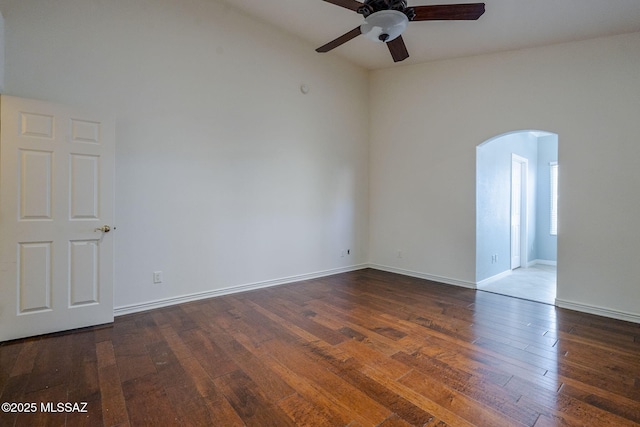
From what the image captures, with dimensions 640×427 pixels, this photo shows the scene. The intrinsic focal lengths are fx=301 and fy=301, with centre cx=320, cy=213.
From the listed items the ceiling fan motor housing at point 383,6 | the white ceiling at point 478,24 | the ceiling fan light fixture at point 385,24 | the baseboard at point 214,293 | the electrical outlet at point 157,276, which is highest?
the white ceiling at point 478,24

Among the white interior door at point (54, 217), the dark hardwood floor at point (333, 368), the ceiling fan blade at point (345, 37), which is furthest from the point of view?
the ceiling fan blade at point (345, 37)

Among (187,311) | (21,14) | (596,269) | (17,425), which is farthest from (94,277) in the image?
(596,269)

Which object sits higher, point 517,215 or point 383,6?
point 383,6

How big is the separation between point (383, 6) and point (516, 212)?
510 centimetres

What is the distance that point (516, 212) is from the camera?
580cm

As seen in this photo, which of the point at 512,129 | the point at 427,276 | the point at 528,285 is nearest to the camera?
the point at 512,129

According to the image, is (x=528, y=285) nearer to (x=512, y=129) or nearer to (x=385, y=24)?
(x=512, y=129)

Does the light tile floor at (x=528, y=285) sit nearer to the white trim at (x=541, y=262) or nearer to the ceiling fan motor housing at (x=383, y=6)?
the white trim at (x=541, y=262)

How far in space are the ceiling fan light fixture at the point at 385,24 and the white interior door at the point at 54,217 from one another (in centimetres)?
255

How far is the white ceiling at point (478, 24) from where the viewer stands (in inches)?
115

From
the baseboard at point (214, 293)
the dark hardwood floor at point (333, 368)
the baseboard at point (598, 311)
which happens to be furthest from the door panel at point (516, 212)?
the baseboard at point (214, 293)

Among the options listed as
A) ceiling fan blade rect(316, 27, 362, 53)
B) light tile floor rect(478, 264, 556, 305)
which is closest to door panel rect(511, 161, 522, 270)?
light tile floor rect(478, 264, 556, 305)

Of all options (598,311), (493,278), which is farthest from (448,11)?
(493,278)

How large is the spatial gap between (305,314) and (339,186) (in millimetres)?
2513
